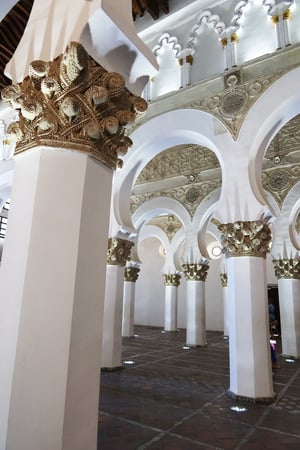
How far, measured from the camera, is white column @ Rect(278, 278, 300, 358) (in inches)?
265

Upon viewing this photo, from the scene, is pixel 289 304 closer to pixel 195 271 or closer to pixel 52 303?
pixel 195 271

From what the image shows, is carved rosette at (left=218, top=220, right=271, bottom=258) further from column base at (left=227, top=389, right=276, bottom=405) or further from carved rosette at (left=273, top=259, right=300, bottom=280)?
carved rosette at (left=273, top=259, right=300, bottom=280)

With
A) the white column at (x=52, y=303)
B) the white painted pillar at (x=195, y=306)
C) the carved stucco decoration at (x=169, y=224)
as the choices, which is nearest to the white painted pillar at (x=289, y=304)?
the white painted pillar at (x=195, y=306)

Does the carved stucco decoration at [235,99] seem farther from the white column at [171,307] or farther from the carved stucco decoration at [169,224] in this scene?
the white column at [171,307]

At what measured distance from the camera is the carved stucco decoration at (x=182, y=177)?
763 centimetres

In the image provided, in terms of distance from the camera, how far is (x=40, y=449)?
3.87 feet

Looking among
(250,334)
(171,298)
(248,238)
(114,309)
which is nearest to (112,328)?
(114,309)

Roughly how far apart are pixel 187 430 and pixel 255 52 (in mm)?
4661

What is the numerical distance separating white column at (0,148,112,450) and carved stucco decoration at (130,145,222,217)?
6.33m

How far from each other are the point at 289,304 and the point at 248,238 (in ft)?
12.9

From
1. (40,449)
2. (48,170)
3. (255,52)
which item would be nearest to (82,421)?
(40,449)

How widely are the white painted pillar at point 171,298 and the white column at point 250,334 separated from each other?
682 cm

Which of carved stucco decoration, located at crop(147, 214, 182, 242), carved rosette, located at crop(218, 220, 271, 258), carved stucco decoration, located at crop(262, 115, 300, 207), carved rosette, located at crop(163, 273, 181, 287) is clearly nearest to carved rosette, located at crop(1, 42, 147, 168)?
carved rosette, located at crop(218, 220, 271, 258)

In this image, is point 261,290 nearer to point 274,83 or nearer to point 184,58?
point 274,83
